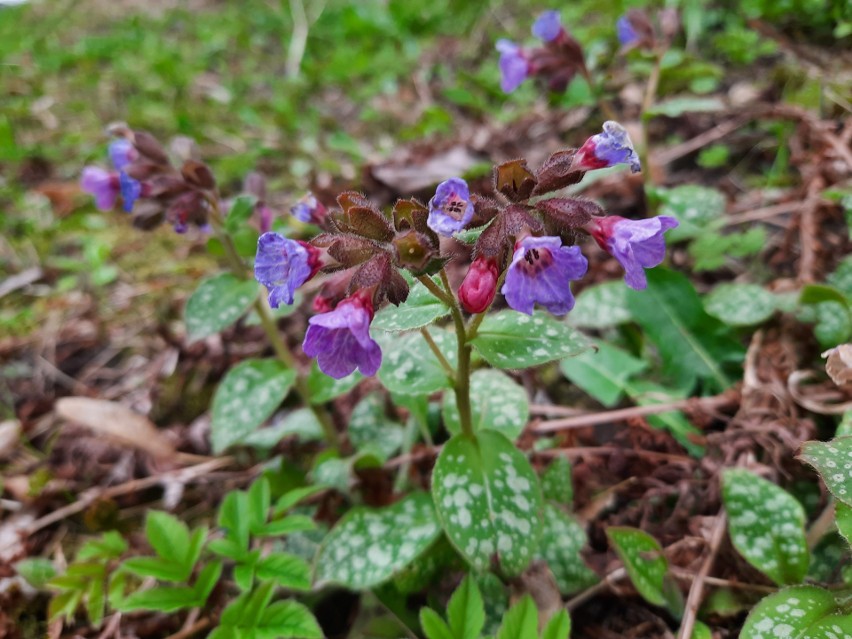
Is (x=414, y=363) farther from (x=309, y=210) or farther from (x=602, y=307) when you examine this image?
(x=602, y=307)

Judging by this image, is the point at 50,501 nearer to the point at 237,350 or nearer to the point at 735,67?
the point at 237,350

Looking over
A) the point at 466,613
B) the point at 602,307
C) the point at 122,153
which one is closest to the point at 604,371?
the point at 602,307

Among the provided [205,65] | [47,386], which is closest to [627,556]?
[47,386]

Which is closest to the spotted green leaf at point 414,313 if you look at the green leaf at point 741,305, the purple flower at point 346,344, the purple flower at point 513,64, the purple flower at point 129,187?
the purple flower at point 346,344

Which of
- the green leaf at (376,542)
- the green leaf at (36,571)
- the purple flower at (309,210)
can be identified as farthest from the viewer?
the green leaf at (36,571)

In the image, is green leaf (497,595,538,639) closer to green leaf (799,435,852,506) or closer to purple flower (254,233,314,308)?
green leaf (799,435,852,506)

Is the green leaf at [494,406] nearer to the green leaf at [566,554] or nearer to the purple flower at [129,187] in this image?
the green leaf at [566,554]
